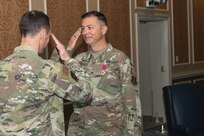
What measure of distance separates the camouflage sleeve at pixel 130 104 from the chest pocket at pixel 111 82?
4cm

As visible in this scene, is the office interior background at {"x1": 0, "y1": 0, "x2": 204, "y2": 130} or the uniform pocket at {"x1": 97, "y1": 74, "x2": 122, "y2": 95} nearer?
the uniform pocket at {"x1": 97, "y1": 74, "x2": 122, "y2": 95}

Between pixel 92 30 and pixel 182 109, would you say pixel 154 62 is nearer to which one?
pixel 182 109

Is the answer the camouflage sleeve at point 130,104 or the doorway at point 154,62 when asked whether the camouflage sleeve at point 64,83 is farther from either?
the doorway at point 154,62

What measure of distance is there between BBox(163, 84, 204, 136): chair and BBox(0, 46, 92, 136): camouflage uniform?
235cm

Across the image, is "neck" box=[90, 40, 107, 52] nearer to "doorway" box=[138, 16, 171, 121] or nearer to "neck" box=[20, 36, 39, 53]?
"neck" box=[20, 36, 39, 53]

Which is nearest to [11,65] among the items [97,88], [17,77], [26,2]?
[17,77]

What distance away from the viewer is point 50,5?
13.5ft

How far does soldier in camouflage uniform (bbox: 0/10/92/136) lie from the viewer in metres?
1.86

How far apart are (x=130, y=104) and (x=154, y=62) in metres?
3.99

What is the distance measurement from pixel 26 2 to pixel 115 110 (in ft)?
5.81

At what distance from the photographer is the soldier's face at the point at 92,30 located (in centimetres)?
278

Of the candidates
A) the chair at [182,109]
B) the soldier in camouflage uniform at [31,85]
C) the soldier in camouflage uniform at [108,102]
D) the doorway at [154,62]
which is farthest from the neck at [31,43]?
the doorway at [154,62]

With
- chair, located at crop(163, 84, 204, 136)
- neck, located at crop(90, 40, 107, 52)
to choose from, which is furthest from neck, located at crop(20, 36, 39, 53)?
chair, located at crop(163, 84, 204, 136)

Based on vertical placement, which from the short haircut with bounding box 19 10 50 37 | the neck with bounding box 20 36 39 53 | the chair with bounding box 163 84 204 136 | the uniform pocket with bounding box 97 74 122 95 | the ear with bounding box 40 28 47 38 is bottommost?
the chair with bounding box 163 84 204 136
